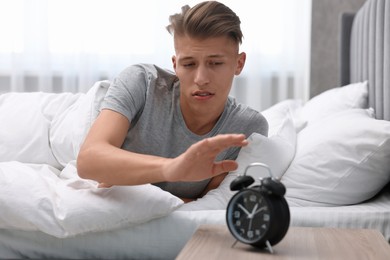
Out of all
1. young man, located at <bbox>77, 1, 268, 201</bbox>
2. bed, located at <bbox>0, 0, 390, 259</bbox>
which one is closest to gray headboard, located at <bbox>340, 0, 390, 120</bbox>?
bed, located at <bbox>0, 0, 390, 259</bbox>

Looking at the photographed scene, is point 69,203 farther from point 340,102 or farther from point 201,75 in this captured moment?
point 340,102

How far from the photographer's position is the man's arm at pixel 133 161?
118 centimetres

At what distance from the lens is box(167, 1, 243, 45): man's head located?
5.23 feet

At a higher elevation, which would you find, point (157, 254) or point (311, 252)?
point (311, 252)

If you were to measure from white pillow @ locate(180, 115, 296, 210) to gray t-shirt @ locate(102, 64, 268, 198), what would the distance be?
0.06 meters

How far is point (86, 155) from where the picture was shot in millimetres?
1485

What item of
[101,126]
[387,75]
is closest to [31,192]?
[101,126]

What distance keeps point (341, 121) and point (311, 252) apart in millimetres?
800

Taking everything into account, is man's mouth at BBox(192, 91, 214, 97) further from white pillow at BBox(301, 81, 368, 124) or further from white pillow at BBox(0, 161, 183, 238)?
white pillow at BBox(301, 81, 368, 124)

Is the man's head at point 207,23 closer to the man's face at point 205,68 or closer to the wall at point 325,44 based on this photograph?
the man's face at point 205,68

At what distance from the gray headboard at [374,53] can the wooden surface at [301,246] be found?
89 cm

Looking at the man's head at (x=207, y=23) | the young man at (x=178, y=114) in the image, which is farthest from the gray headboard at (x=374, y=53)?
the man's head at (x=207, y=23)

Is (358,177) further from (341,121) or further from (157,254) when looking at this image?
(157,254)

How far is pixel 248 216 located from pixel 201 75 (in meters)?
0.48
